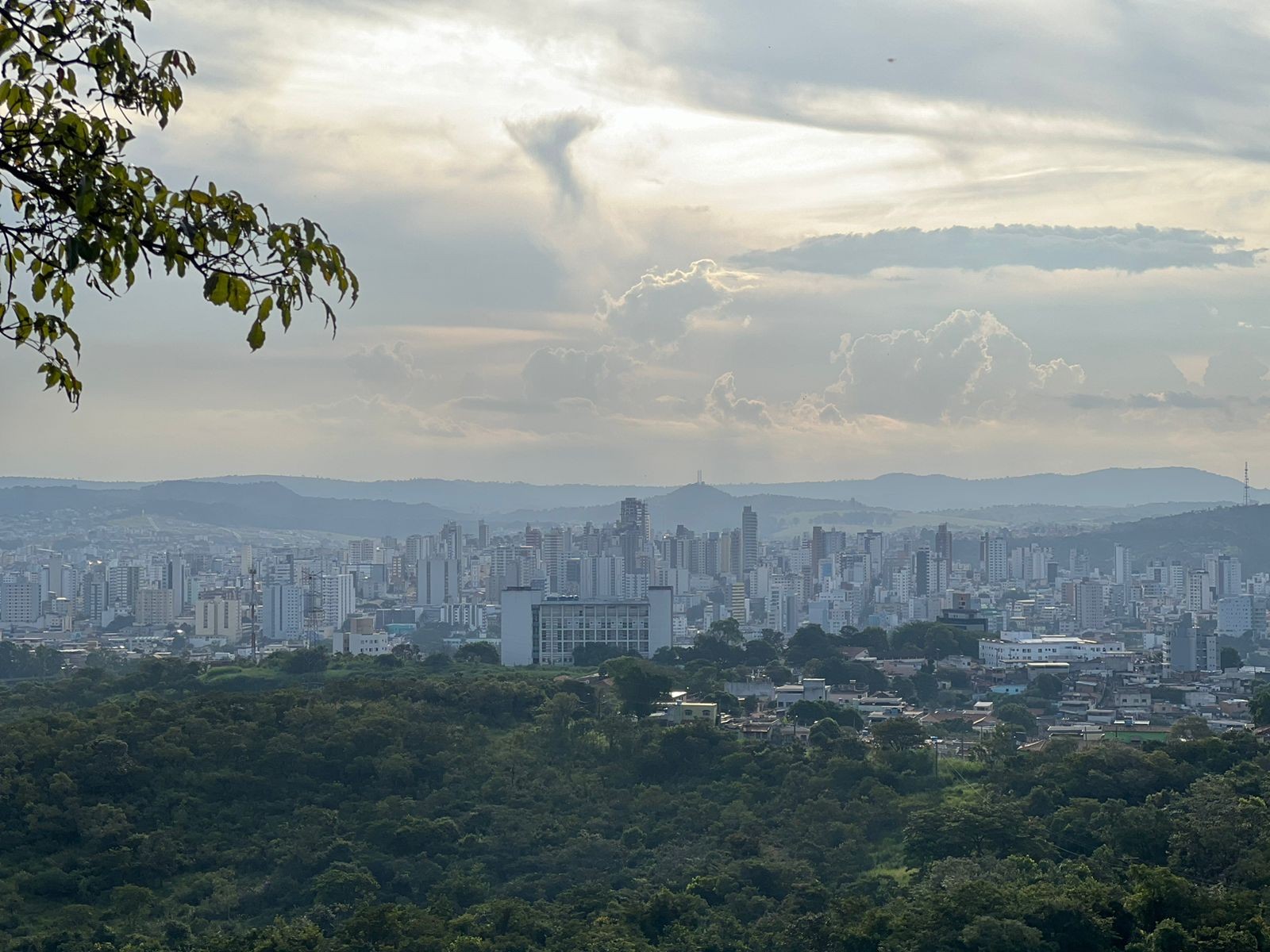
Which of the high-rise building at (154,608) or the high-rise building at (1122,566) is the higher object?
the high-rise building at (1122,566)

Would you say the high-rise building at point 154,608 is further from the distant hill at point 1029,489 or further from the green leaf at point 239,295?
the distant hill at point 1029,489

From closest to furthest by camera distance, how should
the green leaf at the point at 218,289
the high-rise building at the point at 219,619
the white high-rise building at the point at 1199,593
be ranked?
the green leaf at the point at 218,289 → the high-rise building at the point at 219,619 → the white high-rise building at the point at 1199,593

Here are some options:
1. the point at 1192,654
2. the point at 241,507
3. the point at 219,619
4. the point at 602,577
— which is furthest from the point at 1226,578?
the point at 241,507

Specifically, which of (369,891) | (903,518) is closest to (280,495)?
(903,518)

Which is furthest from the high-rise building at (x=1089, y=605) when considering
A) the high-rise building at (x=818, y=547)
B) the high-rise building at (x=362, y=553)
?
the high-rise building at (x=362, y=553)

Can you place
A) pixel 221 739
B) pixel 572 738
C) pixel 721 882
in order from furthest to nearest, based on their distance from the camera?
pixel 572 738, pixel 221 739, pixel 721 882

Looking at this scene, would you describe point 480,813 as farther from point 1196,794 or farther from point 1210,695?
point 1210,695
